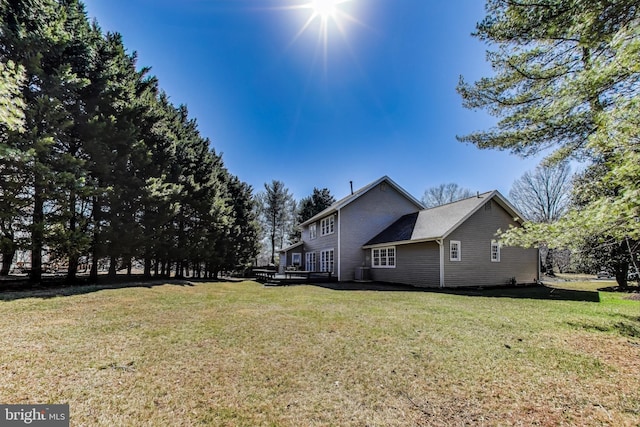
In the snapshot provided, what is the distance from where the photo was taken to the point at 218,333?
19.3 ft

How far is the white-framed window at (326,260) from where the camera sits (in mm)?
21747

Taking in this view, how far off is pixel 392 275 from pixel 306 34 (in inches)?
556

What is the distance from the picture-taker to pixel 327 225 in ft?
75.1

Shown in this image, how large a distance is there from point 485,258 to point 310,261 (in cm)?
1447

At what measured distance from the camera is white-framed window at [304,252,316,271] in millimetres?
25422

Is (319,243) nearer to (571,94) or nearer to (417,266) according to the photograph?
(417,266)

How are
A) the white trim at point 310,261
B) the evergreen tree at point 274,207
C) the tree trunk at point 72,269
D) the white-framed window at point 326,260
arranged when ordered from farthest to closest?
the evergreen tree at point 274,207 < the white trim at point 310,261 < the white-framed window at point 326,260 < the tree trunk at point 72,269

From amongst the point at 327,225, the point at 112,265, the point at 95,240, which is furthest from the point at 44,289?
the point at 327,225

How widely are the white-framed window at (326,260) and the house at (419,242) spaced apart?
0.25ft

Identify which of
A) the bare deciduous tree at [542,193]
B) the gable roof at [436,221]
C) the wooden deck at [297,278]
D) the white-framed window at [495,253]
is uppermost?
the bare deciduous tree at [542,193]

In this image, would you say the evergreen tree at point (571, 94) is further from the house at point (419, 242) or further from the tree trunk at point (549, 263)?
the tree trunk at point (549, 263)

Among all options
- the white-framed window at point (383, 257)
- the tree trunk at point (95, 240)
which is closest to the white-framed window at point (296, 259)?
the white-framed window at point (383, 257)

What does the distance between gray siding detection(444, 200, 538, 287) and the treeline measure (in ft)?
54.4

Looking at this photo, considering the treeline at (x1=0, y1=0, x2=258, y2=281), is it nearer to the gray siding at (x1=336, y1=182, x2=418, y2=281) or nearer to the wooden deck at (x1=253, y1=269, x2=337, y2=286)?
the wooden deck at (x1=253, y1=269, x2=337, y2=286)
